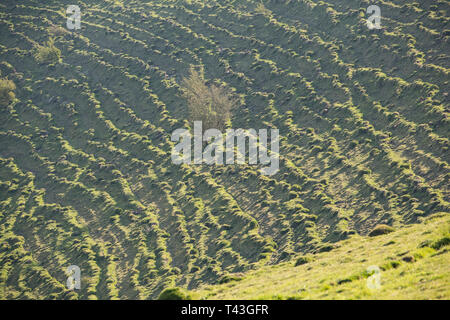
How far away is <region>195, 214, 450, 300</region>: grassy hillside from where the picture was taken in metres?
19.2

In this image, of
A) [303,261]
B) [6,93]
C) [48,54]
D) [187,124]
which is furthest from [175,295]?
[48,54]

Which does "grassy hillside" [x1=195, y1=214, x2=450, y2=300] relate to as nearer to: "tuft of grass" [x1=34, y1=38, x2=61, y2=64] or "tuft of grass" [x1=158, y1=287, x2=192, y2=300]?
"tuft of grass" [x1=158, y1=287, x2=192, y2=300]

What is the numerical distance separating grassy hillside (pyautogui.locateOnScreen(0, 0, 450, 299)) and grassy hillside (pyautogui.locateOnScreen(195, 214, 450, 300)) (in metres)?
0.79

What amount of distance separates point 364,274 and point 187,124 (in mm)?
46024

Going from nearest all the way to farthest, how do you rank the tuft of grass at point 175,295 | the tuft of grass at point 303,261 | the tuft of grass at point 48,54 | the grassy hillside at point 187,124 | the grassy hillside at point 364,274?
1. the grassy hillside at point 364,274
2. the tuft of grass at point 175,295
3. the tuft of grass at point 303,261
4. the grassy hillside at point 187,124
5. the tuft of grass at point 48,54

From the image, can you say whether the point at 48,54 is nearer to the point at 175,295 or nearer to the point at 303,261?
the point at 303,261

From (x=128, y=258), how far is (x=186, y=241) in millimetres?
5443

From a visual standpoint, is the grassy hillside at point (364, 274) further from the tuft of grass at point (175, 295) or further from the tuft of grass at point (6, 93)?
the tuft of grass at point (6, 93)

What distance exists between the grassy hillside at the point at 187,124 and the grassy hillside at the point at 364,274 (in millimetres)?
788

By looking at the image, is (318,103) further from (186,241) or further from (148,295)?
(148,295)

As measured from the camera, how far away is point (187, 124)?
66250 mm

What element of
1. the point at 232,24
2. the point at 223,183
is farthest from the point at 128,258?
the point at 232,24

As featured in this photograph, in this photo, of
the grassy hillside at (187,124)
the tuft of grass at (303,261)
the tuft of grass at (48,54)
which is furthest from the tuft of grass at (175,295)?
the tuft of grass at (48,54)

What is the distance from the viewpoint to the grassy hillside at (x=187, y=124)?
43266 millimetres
